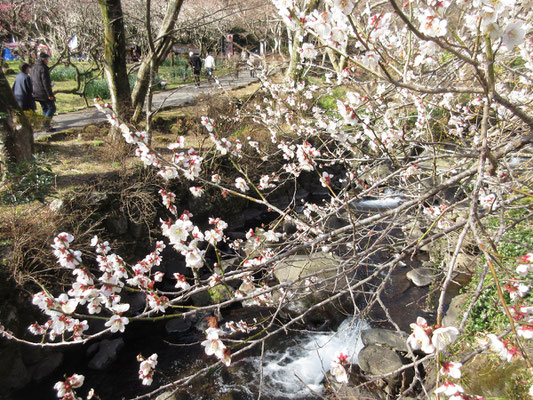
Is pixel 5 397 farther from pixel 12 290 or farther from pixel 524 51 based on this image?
pixel 524 51

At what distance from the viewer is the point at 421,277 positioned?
19.0 ft

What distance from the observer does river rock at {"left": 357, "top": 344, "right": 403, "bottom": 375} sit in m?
4.00

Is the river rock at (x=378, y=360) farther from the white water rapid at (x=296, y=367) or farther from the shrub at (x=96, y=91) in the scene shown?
the shrub at (x=96, y=91)

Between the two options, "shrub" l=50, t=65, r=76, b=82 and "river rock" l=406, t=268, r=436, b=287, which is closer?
"river rock" l=406, t=268, r=436, b=287

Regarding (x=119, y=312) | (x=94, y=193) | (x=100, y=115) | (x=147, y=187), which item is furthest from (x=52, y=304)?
(x=100, y=115)

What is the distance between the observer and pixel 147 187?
601 centimetres

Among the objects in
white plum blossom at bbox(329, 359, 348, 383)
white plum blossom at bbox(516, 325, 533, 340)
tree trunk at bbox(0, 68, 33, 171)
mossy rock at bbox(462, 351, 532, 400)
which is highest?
tree trunk at bbox(0, 68, 33, 171)

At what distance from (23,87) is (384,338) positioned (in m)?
8.41

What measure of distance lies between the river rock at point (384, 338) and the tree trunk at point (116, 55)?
19.5 feet

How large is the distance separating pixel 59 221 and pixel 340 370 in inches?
171

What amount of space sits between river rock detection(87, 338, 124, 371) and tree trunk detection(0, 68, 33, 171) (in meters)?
2.98

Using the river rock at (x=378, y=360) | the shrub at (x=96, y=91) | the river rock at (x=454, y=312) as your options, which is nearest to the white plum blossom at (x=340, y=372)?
the river rock at (x=378, y=360)

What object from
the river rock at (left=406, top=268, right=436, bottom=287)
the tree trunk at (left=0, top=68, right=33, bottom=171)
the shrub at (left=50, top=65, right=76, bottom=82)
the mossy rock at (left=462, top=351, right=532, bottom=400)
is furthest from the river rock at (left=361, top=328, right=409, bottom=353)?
the shrub at (left=50, top=65, right=76, bottom=82)

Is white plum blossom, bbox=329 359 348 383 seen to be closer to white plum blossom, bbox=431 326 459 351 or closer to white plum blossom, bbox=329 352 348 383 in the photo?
white plum blossom, bbox=329 352 348 383
